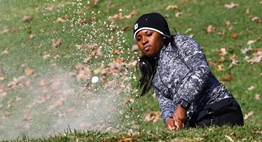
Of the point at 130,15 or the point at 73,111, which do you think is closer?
the point at 73,111

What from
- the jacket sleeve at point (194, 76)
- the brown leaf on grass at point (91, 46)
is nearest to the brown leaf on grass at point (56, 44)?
the brown leaf on grass at point (91, 46)

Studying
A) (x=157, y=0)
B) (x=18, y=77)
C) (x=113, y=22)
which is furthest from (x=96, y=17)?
(x=18, y=77)

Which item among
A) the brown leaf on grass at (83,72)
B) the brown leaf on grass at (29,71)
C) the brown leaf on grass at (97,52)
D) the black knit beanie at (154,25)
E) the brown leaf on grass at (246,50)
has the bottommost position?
the brown leaf on grass at (29,71)

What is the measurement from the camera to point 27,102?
36.3 feet

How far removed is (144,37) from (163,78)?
0.40 m

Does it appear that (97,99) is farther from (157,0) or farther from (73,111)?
(157,0)

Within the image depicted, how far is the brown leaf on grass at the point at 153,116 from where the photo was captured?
29.8 feet

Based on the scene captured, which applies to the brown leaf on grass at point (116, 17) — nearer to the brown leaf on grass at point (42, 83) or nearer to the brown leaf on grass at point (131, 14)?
the brown leaf on grass at point (131, 14)

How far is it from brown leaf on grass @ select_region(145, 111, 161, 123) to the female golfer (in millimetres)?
4170

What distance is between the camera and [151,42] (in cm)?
474

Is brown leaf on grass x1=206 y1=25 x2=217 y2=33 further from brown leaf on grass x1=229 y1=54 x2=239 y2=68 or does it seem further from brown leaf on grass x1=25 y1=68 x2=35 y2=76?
brown leaf on grass x1=25 y1=68 x2=35 y2=76

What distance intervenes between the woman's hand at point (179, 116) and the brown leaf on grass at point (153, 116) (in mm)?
4517

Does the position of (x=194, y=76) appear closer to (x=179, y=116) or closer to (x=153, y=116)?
(x=179, y=116)

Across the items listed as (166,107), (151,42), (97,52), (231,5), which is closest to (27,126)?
(97,52)
